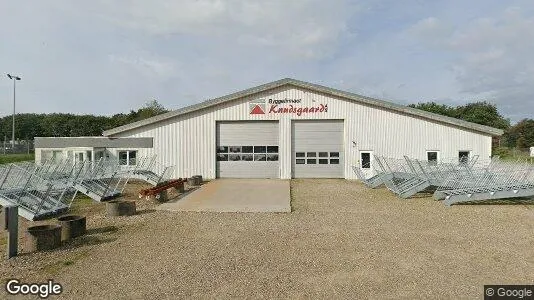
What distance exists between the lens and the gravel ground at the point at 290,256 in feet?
17.8

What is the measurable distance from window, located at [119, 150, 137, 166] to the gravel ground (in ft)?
40.8

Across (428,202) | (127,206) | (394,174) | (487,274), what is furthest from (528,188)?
(127,206)

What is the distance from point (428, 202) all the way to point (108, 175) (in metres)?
13.3

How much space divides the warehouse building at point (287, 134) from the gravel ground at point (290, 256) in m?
11.0

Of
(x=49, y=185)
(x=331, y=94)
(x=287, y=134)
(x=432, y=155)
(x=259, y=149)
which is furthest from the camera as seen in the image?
(x=259, y=149)

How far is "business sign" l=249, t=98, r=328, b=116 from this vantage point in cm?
2242

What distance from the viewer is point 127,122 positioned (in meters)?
63.7

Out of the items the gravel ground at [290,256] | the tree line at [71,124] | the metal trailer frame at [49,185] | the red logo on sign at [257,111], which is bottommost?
the gravel ground at [290,256]

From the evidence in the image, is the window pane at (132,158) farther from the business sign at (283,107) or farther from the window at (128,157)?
the business sign at (283,107)

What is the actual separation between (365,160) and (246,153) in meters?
7.03

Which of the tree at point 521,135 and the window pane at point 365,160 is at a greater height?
the tree at point 521,135

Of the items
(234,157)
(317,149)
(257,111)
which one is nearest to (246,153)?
(234,157)

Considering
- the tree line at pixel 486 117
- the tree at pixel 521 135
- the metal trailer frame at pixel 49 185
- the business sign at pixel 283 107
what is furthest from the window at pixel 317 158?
the tree at pixel 521 135

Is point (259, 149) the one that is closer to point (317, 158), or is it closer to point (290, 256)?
point (317, 158)
